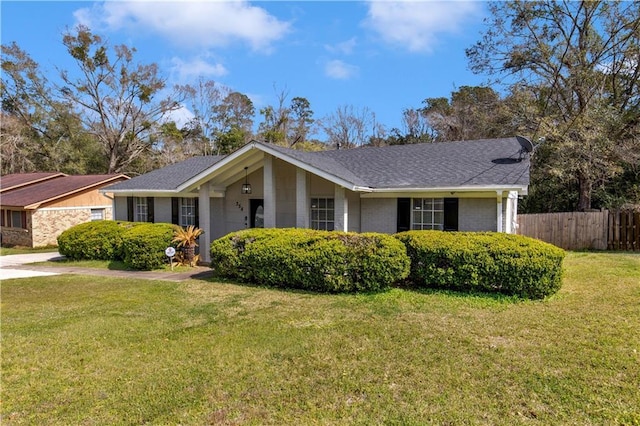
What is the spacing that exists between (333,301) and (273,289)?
1.88 metres

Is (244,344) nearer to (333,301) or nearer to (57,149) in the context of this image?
(333,301)

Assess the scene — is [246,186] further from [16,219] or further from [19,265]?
[16,219]

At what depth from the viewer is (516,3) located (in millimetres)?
21094

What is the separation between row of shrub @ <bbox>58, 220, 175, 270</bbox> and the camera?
1231 cm

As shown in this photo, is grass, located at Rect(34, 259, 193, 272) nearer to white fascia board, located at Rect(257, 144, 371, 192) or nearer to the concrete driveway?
the concrete driveway

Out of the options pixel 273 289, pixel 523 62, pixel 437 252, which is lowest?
pixel 273 289

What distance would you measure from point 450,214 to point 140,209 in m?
13.1

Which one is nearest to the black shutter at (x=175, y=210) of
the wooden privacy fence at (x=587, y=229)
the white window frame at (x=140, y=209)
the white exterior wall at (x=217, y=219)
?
the white window frame at (x=140, y=209)

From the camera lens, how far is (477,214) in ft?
37.5

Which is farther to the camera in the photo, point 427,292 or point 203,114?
point 203,114

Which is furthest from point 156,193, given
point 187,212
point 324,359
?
point 324,359

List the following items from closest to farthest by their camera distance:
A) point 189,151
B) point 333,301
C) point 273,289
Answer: point 333,301, point 273,289, point 189,151

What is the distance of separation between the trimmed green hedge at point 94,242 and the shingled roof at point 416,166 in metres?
2.12

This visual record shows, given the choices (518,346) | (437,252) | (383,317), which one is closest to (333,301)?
(383,317)
